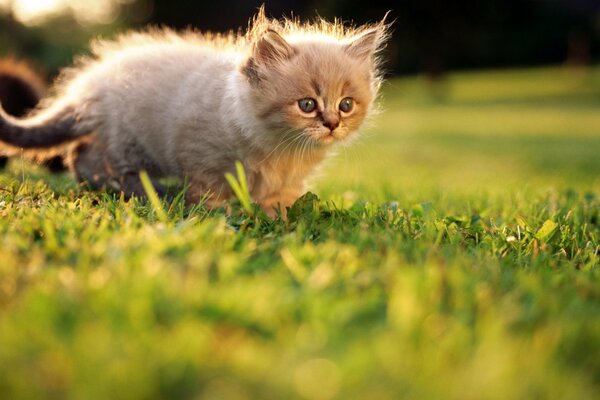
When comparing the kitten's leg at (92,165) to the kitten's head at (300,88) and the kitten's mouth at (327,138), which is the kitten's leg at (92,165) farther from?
the kitten's mouth at (327,138)

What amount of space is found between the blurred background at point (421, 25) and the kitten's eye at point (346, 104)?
20.8 metres

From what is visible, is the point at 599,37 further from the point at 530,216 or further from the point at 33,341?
the point at 33,341

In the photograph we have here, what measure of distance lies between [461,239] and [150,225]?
119 centimetres

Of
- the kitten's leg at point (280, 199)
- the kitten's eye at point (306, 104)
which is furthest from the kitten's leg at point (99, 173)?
the kitten's eye at point (306, 104)

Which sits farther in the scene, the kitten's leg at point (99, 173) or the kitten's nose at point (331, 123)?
the kitten's leg at point (99, 173)

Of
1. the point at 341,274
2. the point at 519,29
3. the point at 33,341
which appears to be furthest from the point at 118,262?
the point at 519,29

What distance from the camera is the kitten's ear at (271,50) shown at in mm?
2764

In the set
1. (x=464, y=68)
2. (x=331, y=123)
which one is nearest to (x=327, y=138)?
(x=331, y=123)

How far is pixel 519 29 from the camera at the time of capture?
3088 cm

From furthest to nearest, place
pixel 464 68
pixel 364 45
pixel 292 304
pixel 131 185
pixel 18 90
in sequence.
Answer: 1. pixel 464 68
2. pixel 18 90
3. pixel 131 185
4. pixel 364 45
5. pixel 292 304

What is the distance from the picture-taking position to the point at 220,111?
9.45 ft

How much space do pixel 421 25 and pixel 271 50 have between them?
2558 centimetres

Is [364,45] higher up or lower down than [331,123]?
higher up

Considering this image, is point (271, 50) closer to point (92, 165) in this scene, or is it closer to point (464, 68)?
point (92, 165)
